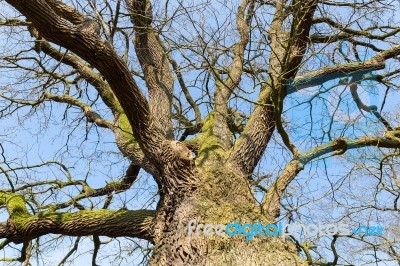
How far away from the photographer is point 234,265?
3.31 m

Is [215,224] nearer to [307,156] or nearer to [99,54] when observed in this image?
[307,156]

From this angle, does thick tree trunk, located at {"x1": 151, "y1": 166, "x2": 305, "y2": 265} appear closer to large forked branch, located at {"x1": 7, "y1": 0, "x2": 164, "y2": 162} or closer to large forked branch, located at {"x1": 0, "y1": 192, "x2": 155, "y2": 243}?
large forked branch, located at {"x1": 0, "y1": 192, "x2": 155, "y2": 243}

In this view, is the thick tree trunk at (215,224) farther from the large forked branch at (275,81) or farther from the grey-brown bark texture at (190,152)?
the large forked branch at (275,81)

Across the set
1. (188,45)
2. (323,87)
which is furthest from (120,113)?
(323,87)

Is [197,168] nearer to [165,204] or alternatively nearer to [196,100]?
[165,204]

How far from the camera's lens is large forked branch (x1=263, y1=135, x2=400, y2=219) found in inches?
162

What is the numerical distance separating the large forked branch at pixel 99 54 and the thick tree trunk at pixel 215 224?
545 mm

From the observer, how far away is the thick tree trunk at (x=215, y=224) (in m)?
3.41

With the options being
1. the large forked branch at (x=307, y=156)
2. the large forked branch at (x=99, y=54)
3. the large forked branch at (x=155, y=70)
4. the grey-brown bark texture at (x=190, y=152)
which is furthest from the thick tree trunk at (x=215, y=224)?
the large forked branch at (x=155, y=70)

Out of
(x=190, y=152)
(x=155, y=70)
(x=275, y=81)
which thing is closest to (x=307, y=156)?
(x=275, y=81)

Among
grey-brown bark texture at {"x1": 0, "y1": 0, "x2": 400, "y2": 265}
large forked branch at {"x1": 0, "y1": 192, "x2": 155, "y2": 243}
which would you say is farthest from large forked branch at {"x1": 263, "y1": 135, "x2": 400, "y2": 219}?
large forked branch at {"x1": 0, "y1": 192, "x2": 155, "y2": 243}

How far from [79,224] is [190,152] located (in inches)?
52.8

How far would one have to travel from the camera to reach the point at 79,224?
14.1 ft

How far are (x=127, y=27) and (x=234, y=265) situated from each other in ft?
9.54
